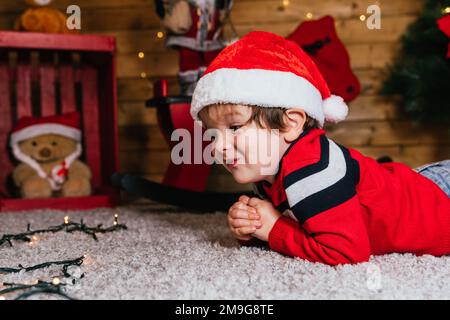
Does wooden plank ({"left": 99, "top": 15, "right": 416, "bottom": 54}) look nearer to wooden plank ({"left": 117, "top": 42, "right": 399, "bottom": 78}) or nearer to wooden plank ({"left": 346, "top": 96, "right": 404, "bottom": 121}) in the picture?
wooden plank ({"left": 117, "top": 42, "right": 399, "bottom": 78})

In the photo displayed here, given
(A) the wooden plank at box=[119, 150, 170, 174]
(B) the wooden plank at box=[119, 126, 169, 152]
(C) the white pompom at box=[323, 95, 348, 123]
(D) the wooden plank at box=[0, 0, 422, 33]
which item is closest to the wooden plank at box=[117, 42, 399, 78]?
(D) the wooden plank at box=[0, 0, 422, 33]

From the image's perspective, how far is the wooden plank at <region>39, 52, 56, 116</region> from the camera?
6.58 ft

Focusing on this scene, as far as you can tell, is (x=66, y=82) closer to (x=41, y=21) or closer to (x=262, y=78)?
(x=41, y=21)

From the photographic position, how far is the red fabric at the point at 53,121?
74.7 inches

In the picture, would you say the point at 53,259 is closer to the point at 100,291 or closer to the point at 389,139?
the point at 100,291

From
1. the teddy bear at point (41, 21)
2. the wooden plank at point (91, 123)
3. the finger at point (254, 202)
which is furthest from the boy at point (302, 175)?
the wooden plank at point (91, 123)

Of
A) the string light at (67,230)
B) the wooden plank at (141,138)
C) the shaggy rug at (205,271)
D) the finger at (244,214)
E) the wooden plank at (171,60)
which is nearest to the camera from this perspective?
the shaggy rug at (205,271)

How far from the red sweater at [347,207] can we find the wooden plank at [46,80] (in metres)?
1.33

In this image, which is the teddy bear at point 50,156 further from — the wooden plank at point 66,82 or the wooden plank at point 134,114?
the wooden plank at point 134,114

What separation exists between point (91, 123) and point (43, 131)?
0.19 metres

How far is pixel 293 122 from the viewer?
88 cm

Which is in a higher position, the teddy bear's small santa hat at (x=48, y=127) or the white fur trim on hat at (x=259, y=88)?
the white fur trim on hat at (x=259, y=88)

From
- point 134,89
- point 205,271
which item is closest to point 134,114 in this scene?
point 134,89

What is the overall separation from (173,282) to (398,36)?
1.68m
